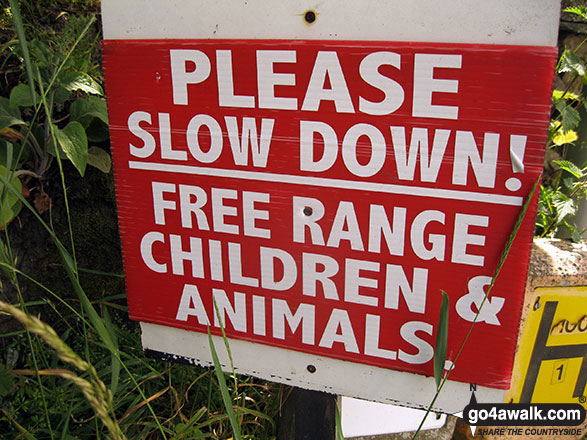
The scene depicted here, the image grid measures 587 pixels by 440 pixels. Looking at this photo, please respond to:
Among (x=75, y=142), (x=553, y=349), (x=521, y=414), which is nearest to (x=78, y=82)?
(x=75, y=142)

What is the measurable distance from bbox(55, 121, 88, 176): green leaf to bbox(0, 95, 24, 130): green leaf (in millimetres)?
107

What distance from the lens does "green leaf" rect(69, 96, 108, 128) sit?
1346 mm

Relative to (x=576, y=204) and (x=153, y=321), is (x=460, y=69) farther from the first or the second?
(x=576, y=204)

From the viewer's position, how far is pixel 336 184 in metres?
0.91

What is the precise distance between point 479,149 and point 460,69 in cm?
13

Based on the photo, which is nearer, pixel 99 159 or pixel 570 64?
pixel 99 159

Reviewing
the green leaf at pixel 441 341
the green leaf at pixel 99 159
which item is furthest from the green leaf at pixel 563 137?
the green leaf at pixel 99 159

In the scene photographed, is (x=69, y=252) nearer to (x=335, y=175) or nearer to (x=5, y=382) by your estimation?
(x=5, y=382)

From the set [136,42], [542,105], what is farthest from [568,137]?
[136,42]

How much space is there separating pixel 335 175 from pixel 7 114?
2.89ft

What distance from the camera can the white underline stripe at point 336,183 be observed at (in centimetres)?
83

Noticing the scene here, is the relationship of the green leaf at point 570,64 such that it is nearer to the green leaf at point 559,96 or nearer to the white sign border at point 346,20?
the green leaf at point 559,96

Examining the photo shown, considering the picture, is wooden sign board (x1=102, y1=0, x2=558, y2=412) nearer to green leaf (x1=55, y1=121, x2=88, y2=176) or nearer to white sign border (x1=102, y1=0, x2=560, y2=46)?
white sign border (x1=102, y1=0, x2=560, y2=46)

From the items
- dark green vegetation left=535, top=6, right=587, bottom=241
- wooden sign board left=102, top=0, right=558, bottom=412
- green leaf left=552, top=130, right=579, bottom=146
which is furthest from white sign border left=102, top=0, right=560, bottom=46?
green leaf left=552, top=130, right=579, bottom=146
